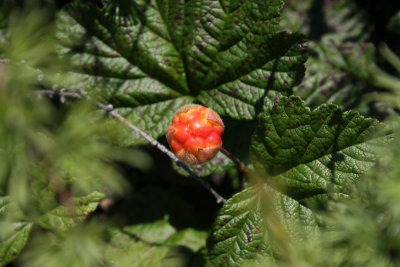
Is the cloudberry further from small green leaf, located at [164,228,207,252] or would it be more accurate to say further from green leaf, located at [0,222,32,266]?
green leaf, located at [0,222,32,266]

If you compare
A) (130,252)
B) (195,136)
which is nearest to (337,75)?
(195,136)

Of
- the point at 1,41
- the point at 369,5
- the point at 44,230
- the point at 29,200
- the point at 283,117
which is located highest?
the point at 369,5

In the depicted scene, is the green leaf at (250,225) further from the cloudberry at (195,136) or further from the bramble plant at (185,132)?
the cloudberry at (195,136)

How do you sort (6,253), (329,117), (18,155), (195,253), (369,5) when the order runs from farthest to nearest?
(369,5) < (195,253) < (6,253) < (329,117) < (18,155)

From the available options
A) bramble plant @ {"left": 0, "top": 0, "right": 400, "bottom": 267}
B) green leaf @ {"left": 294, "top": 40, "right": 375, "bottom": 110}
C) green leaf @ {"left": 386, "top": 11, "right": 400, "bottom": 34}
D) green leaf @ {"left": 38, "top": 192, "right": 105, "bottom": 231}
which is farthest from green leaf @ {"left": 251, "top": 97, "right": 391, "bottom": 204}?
green leaf @ {"left": 386, "top": 11, "right": 400, "bottom": 34}

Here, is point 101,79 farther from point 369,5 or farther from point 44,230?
point 369,5

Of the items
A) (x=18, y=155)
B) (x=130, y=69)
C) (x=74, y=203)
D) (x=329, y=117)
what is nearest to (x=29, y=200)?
(x=74, y=203)

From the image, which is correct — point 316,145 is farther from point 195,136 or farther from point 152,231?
point 152,231

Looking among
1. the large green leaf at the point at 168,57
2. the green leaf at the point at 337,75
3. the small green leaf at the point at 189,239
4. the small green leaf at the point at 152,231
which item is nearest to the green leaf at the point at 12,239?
the small green leaf at the point at 152,231
